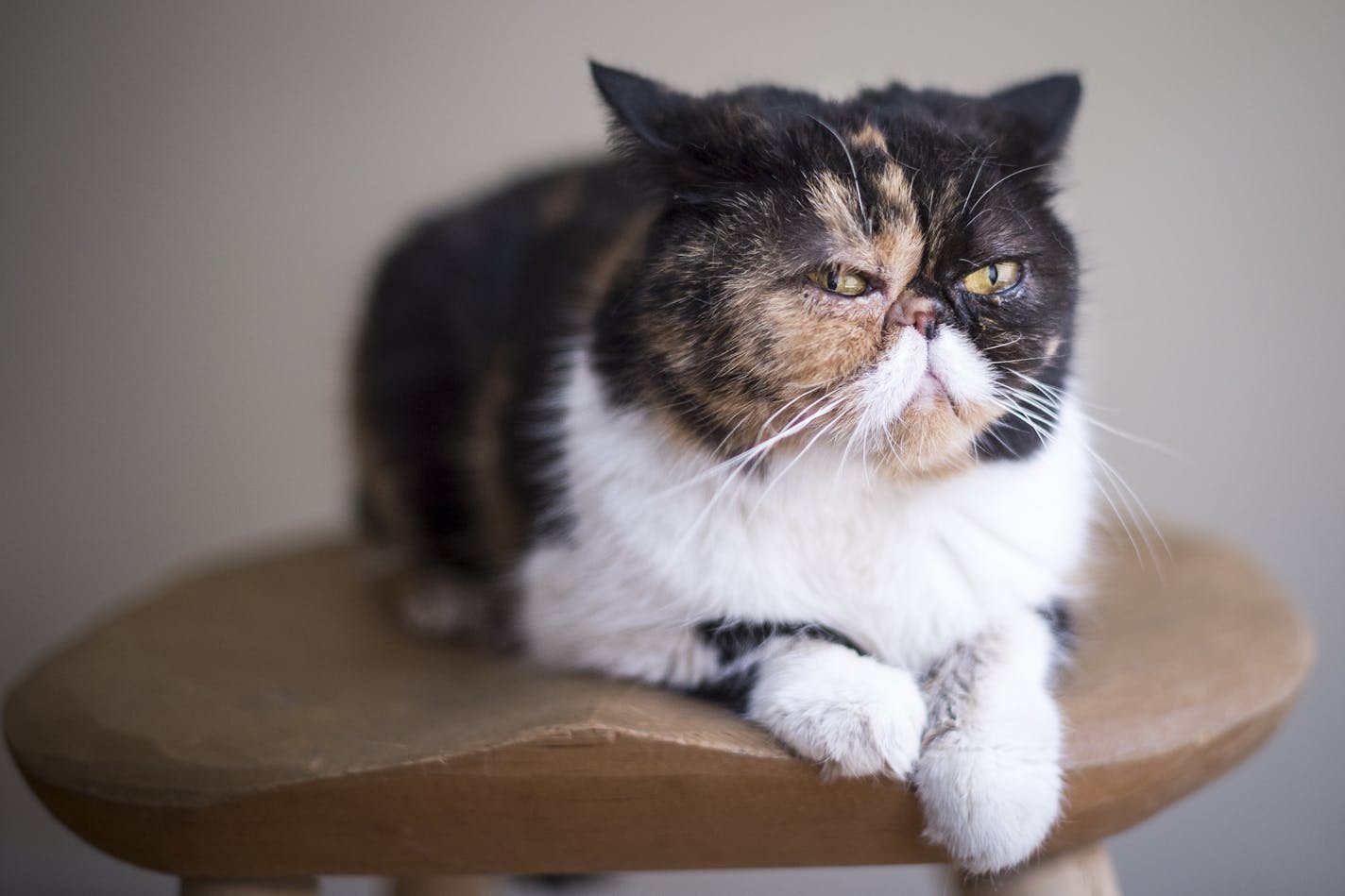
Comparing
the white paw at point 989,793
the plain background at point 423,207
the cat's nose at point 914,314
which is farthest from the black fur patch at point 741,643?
the plain background at point 423,207

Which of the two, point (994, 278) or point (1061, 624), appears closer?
point (994, 278)

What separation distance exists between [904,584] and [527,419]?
1.43 feet

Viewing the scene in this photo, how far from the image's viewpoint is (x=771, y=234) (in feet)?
2.59

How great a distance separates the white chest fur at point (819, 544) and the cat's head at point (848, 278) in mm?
37

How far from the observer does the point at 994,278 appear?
79 cm

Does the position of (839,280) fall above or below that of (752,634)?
above

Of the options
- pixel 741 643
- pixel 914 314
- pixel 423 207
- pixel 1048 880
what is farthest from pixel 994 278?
pixel 423 207

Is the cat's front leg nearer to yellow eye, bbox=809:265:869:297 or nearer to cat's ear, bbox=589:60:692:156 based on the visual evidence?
yellow eye, bbox=809:265:869:297

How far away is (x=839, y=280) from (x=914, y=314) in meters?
0.06

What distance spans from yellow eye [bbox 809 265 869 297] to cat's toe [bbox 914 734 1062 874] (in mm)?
324

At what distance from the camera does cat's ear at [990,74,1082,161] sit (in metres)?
0.90

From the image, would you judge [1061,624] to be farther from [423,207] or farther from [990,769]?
[423,207]

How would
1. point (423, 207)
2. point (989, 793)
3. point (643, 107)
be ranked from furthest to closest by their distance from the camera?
point (423, 207) → point (643, 107) → point (989, 793)

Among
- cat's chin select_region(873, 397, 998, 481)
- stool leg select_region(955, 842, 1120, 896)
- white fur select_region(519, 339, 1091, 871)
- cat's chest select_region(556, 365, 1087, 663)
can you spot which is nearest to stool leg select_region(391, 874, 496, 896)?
white fur select_region(519, 339, 1091, 871)
